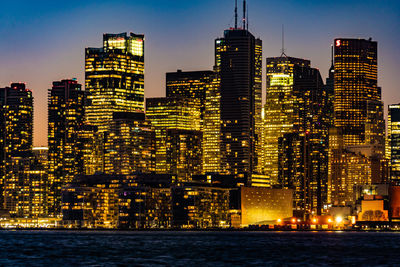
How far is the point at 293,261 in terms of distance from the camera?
18438 cm

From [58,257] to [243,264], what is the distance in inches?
1524

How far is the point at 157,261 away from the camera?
179250 mm

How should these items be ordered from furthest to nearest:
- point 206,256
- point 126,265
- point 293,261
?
point 206,256, point 293,261, point 126,265

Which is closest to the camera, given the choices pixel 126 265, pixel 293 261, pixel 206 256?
pixel 126 265

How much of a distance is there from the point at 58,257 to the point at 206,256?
28.9 m

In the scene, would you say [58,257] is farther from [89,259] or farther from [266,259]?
[266,259]

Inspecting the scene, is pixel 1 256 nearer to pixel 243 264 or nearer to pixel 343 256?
pixel 243 264

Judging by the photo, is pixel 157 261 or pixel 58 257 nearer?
pixel 157 261

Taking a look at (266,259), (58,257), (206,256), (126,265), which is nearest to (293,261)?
(266,259)

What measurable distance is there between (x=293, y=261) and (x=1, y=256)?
5670 centimetres

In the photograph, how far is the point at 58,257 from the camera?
193 m

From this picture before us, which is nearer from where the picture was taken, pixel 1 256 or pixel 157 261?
pixel 157 261

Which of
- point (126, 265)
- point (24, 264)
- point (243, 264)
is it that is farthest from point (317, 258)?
point (24, 264)

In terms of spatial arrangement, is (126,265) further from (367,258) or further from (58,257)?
(367,258)
